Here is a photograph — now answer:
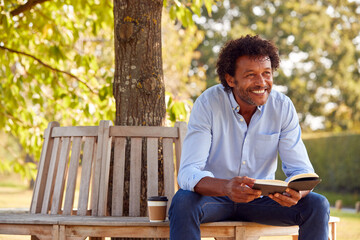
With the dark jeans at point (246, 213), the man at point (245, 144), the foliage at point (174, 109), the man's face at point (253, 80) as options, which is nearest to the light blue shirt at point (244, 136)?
the man at point (245, 144)

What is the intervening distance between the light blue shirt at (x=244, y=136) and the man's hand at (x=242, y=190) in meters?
0.40

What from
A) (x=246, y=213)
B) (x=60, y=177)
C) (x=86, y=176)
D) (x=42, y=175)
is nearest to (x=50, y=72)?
(x=42, y=175)

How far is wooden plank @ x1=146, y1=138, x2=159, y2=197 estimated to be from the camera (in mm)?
3666

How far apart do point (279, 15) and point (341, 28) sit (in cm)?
287

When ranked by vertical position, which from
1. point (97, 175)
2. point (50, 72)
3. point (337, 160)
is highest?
point (337, 160)

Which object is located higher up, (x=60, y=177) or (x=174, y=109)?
(x=174, y=109)

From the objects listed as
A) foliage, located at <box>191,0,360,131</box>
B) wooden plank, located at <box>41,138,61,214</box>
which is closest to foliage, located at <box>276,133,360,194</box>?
foliage, located at <box>191,0,360,131</box>

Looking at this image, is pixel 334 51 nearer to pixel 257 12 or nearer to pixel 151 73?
pixel 257 12

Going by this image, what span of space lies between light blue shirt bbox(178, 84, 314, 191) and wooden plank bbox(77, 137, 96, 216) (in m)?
0.86

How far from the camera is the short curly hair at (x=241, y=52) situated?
129 inches

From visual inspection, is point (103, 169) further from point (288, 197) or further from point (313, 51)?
point (313, 51)

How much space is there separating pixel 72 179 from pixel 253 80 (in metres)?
1.43

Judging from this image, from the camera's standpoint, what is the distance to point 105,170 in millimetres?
3613

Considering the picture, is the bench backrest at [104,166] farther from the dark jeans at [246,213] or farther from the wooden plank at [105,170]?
the dark jeans at [246,213]
